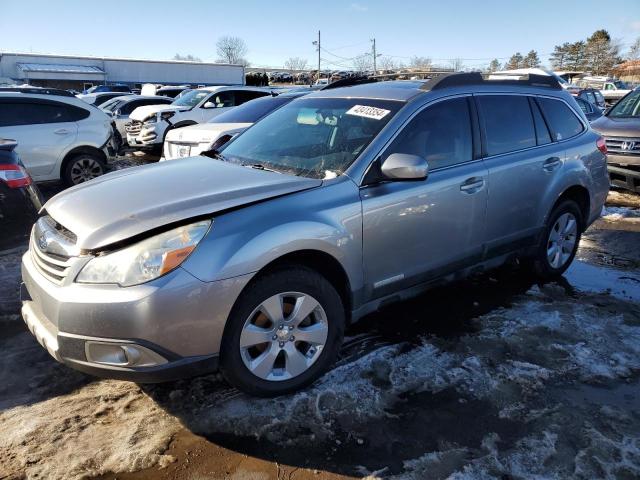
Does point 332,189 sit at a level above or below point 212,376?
above

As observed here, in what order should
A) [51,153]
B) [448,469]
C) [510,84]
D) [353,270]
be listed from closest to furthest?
[448,469] < [353,270] < [510,84] < [51,153]

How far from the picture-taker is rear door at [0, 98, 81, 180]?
26.3 ft

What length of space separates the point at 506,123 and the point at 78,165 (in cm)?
740

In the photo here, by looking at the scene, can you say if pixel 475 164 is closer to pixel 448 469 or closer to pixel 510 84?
pixel 510 84

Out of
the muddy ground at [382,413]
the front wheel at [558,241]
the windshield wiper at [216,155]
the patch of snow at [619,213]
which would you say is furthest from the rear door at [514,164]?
the patch of snow at [619,213]

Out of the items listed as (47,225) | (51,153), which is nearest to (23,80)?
(51,153)

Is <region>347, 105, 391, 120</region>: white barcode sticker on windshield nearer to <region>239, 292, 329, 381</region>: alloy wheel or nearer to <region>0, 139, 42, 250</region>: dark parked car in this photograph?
<region>239, 292, 329, 381</region>: alloy wheel

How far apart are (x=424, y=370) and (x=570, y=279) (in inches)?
101

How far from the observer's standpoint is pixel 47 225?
2.96 metres

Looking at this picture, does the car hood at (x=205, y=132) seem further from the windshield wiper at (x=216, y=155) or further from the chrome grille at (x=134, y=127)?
the chrome grille at (x=134, y=127)

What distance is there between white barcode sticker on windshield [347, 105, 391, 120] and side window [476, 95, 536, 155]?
96cm

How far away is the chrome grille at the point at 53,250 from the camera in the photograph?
8.51ft

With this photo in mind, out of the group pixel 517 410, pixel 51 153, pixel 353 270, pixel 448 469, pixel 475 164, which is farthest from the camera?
pixel 51 153

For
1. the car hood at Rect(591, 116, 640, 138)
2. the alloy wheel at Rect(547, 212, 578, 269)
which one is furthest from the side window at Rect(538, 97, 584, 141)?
the car hood at Rect(591, 116, 640, 138)
